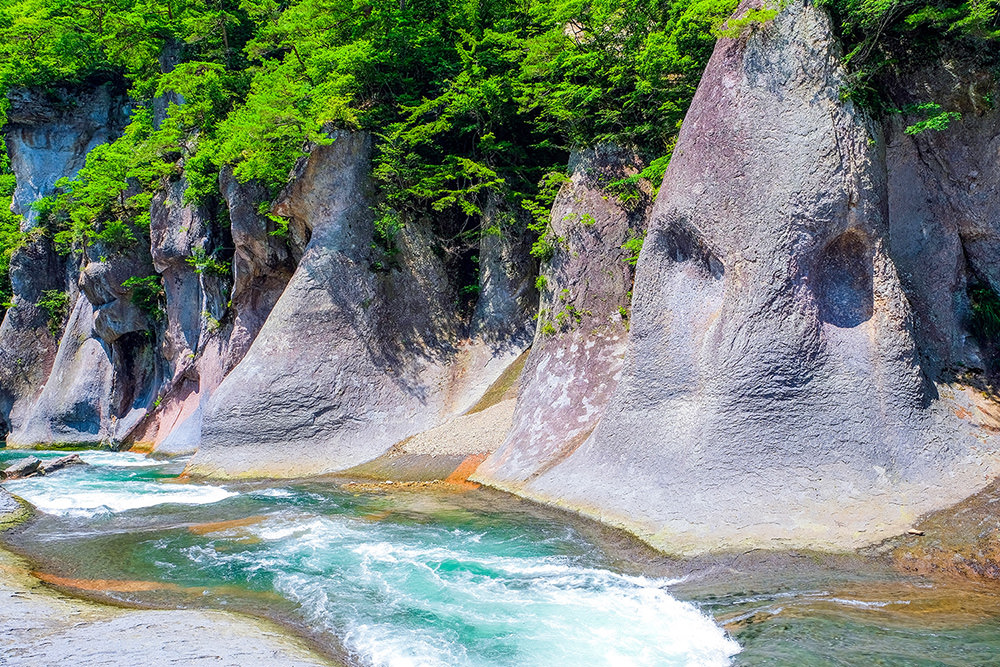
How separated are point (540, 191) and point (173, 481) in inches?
510

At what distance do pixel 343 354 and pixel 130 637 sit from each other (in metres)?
13.8

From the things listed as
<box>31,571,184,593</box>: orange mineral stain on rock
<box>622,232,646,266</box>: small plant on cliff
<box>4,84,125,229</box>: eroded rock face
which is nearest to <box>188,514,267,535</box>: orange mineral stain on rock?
<box>31,571,184,593</box>: orange mineral stain on rock

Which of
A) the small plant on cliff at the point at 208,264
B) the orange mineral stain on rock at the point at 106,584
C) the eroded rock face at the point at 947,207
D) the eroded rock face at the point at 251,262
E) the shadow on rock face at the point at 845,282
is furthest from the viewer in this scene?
the small plant on cliff at the point at 208,264

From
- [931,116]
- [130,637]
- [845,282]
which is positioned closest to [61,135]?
[130,637]

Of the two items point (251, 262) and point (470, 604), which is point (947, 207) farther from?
point (251, 262)

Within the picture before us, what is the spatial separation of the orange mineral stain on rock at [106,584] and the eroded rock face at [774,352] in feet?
21.9

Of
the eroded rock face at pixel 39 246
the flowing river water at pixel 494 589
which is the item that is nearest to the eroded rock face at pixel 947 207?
the flowing river water at pixel 494 589

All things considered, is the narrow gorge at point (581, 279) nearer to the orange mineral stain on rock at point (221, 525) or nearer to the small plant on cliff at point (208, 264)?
the small plant on cliff at point (208, 264)

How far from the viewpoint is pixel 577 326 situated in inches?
646

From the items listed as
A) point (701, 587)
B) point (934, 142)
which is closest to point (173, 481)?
point (701, 587)

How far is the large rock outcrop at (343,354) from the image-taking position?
18.9 metres

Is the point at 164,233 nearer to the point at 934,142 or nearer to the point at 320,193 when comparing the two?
the point at 320,193

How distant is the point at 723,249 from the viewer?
12180 mm

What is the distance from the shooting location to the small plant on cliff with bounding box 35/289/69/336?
115 ft
